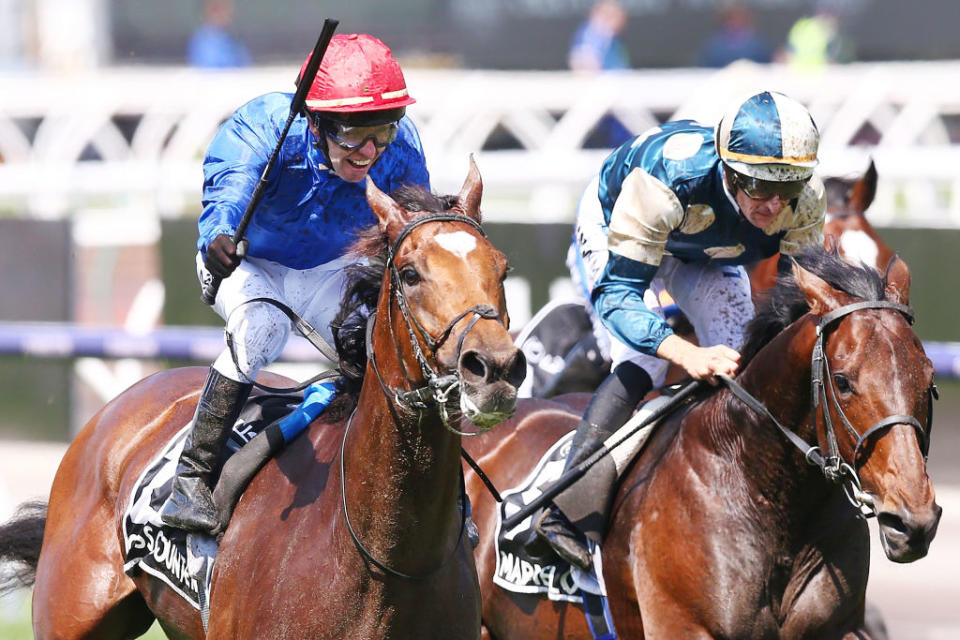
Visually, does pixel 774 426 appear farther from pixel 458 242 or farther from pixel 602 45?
pixel 602 45

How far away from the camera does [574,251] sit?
5.24 metres

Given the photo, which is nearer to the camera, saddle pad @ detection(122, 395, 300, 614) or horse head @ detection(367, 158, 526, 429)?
horse head @ detection(367, 158, 526, 429)

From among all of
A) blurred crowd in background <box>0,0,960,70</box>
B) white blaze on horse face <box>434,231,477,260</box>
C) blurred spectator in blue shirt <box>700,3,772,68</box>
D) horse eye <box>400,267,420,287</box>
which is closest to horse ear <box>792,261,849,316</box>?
white blaze on horse face <box>434,231,477,260</box>

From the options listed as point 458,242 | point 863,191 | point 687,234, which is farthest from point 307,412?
point 863,191

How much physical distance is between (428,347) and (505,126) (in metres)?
8.93

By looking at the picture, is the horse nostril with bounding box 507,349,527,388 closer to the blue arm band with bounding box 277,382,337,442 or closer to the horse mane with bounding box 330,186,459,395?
the horse mane with bounding box 330,186,459,395

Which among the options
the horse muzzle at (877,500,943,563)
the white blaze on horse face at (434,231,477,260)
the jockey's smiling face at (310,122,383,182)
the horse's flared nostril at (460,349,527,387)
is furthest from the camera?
the jockey's smiling face at (310,122,383,182)

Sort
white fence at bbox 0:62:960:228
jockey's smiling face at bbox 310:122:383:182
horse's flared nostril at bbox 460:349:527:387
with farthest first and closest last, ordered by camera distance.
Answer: white fence at bbox 0:62:960:228
jockey's smiling face at bbox 310:122:383:182
horse's flared nostril at bbox 460:349:527:387

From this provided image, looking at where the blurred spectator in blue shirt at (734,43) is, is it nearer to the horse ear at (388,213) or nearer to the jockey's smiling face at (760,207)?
the jockey's smiling face at (760,207)

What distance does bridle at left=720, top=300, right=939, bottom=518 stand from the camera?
3639mm

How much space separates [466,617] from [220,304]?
123 cm

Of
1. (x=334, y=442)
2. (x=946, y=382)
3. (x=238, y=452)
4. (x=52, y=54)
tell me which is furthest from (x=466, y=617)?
(x=52, y=54)

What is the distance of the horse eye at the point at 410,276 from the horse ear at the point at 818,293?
3.99 ft

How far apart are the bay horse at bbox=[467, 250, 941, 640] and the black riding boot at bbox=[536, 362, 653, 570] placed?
105 mm
